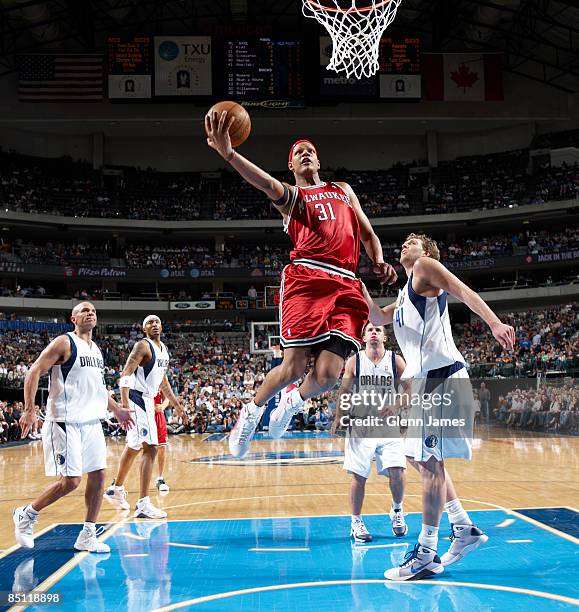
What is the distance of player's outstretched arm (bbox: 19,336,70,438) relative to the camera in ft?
18.4

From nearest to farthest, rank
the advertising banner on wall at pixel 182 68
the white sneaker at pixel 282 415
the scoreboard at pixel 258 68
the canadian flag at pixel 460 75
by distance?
the white sneaker at pixel 282 415 → the scoreboard at pixel 258 68 → the advertising banner on wall at pixel 182 68 → the canadian flag at pixel 460 75

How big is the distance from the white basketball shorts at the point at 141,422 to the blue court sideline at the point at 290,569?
107cm

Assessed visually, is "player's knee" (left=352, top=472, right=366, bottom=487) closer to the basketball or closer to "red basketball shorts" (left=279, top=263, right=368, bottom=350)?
"red basketball shorts" (left=279, top=263, right=368, bottom=350)

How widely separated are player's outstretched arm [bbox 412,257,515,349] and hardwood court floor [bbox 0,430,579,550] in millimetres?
3657

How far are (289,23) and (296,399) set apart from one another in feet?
106

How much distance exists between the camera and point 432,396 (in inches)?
193

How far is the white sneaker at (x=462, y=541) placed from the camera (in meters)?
4.99

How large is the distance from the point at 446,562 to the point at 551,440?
13.4 meters

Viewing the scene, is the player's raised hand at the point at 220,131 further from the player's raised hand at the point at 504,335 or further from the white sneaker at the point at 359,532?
the white sneaker at the point at 359,532

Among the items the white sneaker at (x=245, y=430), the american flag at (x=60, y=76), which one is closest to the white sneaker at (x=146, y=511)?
the white sneaker at (x=245, y=430)

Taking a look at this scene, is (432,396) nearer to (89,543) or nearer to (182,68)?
(89,543)

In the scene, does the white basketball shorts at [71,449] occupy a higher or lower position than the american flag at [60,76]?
lower

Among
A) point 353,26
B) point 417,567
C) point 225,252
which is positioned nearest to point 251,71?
point 225,252

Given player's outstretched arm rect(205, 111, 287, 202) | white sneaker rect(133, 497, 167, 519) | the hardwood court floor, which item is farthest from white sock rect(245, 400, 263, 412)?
white sneaker rect(133, 497, 167, 519)
